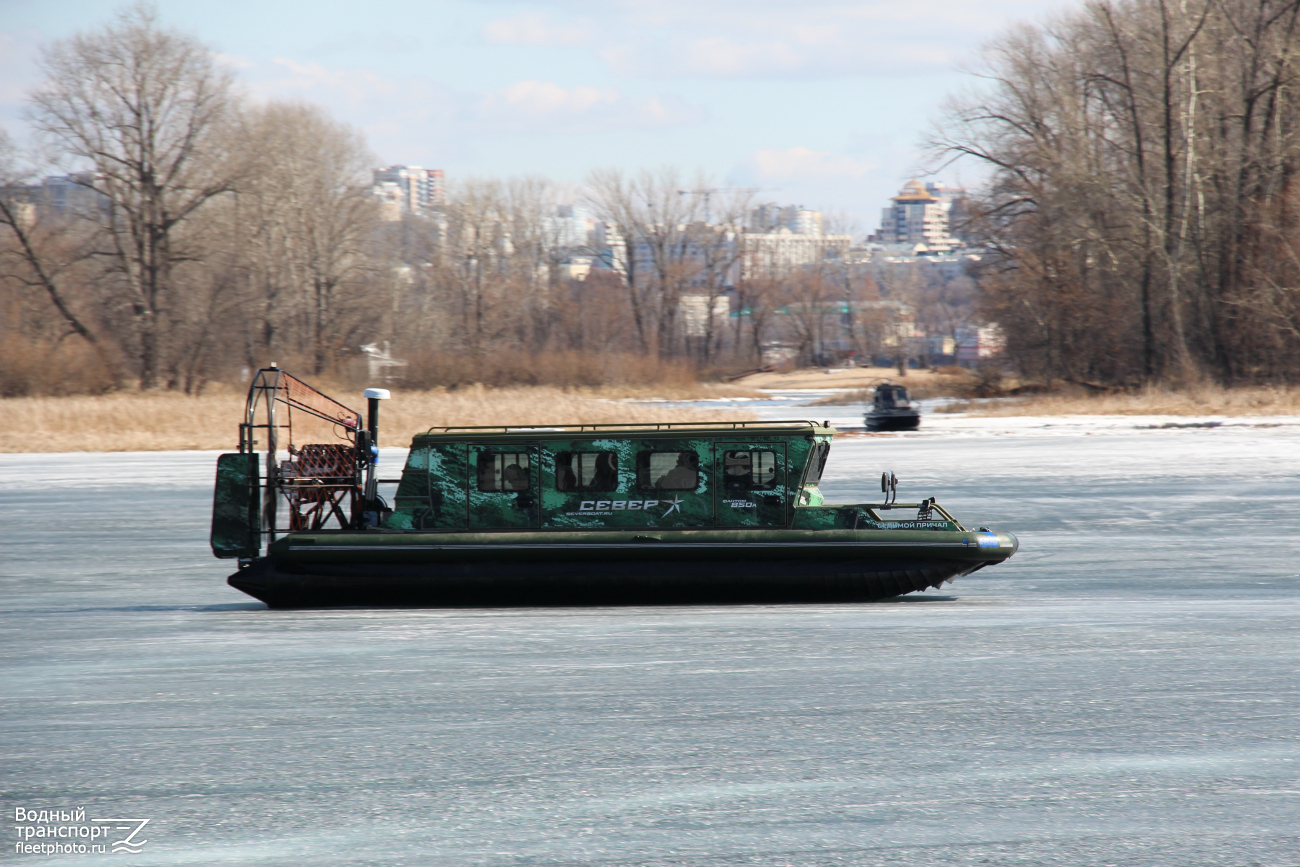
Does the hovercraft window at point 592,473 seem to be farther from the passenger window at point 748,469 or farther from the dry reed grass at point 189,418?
the dry reed grass at point 189,418

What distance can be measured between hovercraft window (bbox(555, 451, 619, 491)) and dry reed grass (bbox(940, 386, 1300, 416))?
31170 mm

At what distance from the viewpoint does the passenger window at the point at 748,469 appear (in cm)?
1042

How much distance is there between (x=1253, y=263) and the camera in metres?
43.8

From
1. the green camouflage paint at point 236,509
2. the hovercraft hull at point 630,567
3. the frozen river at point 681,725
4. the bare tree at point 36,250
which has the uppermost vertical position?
the bare tree at point 36,250

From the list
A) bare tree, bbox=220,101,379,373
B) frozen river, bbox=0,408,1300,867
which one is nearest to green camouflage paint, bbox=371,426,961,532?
frozen river, bbox=0,408,1300,867

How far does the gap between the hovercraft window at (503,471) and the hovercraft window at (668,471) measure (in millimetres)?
1008

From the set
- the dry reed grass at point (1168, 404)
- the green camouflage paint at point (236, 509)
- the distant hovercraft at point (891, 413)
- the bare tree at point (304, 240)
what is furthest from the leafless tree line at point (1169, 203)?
the green camouflage paint at point (236, 509)

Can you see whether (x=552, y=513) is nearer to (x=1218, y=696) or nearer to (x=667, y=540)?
(x=667, y=540)

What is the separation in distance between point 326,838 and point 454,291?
73008mm

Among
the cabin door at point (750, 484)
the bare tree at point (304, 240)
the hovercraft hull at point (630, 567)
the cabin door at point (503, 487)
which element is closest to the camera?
the hovercraft hull at point (630, 567)

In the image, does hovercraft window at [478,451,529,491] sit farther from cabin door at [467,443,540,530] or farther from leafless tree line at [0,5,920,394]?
leafless tree line at [0,5,920,394]

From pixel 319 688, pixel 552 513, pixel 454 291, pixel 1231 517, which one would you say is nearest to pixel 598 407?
pixel 1231 517

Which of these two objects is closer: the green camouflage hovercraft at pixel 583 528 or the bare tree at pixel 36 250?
the green camouflage hovercraft at pixel 583 528

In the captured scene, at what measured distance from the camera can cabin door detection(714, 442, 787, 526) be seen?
10.4 metres
